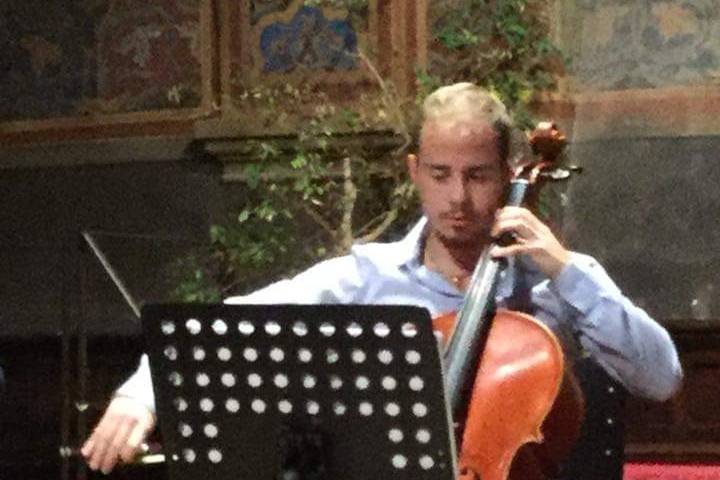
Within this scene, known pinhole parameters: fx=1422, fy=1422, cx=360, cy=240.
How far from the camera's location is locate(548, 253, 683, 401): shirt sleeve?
254 cm

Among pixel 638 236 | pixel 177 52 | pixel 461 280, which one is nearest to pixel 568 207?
pixel 638 236

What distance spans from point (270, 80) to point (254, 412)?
274 cm

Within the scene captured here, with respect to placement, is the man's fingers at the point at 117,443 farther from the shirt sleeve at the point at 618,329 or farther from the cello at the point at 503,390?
the shirt sleeve at the point at 618,329

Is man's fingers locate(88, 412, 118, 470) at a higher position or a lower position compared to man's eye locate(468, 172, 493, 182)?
lower

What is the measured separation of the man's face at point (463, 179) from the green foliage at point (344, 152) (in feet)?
5.39

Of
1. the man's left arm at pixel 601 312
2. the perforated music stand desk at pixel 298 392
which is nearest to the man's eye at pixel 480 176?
the man's left arm at pixel 601 312

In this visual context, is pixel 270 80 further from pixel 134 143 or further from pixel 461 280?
pixel 461 280

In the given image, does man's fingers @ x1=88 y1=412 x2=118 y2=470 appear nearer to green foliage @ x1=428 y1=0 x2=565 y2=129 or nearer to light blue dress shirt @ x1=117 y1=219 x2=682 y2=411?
light blue dress shirt @ x1=117 y1=219 x2=682 y2=411

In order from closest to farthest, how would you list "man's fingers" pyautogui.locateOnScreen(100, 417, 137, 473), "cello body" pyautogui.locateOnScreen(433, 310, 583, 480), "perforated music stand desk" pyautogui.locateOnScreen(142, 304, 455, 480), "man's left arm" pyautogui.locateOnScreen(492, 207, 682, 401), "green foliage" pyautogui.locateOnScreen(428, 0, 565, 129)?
"perforated music stand desk" pyautogui.locateOnScreen(142, 304, 455, 480), "man's fingers" pyautogui.locateOnScreen(100, 417, 137, 473), "cello body" pyautogui.locateOnScreen(433, 310, 583, 480), "man's left arm" pyautogui.locateOnScreen(492, 207, 682, 401), "green foliage" pyautogui.locateOnScreen(428, 0, 565, 129)

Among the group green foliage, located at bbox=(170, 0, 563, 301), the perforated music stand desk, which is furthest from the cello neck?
green foliage, located at bbox=(170, 0, 563, 301)

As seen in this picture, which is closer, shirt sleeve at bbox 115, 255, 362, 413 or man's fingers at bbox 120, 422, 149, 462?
man's fingers at bbox 120, 422, 149, 462

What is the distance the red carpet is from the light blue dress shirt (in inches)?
37.2

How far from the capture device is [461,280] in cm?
273

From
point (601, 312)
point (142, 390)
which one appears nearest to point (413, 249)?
point (601, 312)
